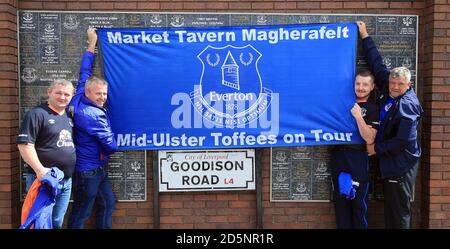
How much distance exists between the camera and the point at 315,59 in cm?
460

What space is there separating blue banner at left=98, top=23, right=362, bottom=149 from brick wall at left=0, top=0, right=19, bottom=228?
89 cm

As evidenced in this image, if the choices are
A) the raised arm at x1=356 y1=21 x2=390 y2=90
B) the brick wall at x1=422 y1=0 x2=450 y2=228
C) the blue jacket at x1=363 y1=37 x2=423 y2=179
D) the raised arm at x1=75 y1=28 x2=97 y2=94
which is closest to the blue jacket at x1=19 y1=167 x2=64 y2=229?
the raised arm at x1=75 y1=28 x2=97 y2=94

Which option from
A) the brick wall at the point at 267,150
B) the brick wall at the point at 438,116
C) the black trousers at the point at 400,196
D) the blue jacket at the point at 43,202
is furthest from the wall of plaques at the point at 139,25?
the blue jacket at the point at 43,202

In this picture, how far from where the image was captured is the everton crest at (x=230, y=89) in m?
4.59

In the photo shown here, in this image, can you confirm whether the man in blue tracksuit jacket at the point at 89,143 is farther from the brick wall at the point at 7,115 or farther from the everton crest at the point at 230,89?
the everton crest at the point at 230,89

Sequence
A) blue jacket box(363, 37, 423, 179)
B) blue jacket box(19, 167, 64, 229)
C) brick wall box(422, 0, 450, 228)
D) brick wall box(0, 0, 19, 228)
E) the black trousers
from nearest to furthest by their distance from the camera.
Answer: blue jacket box(19, 167, 64, 229) → blue jacket box(363, 37, 423, 179) → the black trousers → brick wall box(0, 0, 19, 228) → brick wall box(422, 0, 450, 228)

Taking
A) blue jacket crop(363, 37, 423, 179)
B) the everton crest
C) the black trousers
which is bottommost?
the black trousers

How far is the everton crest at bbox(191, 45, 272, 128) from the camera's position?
15.0 ft

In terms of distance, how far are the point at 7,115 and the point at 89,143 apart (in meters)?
0.90

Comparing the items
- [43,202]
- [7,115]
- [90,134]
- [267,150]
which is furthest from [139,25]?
[43,202]

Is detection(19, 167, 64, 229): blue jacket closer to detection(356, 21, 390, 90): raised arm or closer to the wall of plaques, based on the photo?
the wall of plaques

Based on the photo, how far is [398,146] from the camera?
4207mm

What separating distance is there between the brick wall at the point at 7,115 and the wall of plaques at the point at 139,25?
147mm

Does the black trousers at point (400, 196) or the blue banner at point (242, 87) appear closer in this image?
the black trousers at point (400, 196)
